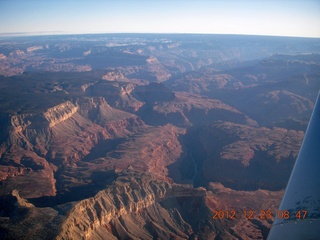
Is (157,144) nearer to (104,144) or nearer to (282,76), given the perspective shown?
(104,144)

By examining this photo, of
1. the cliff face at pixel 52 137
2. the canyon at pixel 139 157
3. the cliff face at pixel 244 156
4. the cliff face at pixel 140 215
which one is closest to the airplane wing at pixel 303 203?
the cliff face at pixel 140 215

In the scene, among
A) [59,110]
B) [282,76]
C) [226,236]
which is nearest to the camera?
[226,236]

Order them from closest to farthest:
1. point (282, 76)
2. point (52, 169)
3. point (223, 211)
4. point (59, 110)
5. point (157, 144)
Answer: point (223, 211), point (52, 169), point (157, 144), point (59, 110), point (282, 76)

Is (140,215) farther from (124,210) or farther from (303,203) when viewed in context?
(303,203)

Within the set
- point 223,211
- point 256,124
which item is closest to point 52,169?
point 223,211
